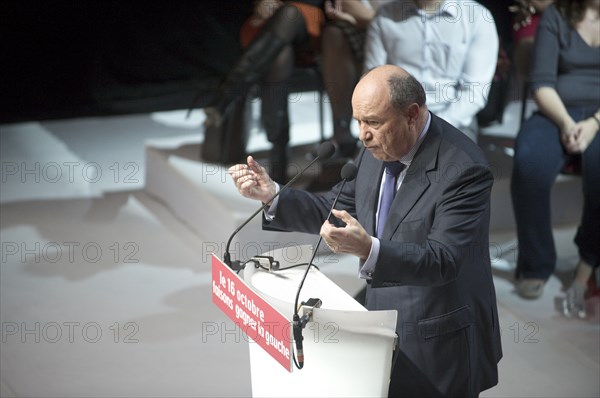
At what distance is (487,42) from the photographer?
484 cm

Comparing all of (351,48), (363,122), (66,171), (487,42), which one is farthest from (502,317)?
(66,171)

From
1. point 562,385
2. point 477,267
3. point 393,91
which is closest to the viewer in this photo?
point 393,91

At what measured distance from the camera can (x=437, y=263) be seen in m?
2.51

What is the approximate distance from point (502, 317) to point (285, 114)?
1.79m

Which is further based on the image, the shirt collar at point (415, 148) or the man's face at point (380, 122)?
the shirt collar at point (415, 148)

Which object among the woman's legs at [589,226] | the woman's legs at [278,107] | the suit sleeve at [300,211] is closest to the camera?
the suit sleeve at [300,211]

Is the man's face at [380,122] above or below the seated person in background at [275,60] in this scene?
above

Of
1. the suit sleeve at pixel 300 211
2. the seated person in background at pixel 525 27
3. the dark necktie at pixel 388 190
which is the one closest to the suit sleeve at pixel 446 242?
the dark necktie at pixel 388 190

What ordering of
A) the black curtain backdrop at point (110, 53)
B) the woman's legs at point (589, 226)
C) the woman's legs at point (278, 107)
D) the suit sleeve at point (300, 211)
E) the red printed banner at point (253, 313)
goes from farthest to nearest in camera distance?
the black curtain backdrop at point (110, 53)
the woman's legs at point (278, 107)
the woman's legs at point (589, 226)
the suit sleeve at point (300, 211)
the red printed banner at point (253, 313)

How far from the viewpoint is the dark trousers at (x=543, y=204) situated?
4754mm

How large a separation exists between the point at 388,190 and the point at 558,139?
2.35 meters

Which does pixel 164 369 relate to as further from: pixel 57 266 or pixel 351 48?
pixel 351 48

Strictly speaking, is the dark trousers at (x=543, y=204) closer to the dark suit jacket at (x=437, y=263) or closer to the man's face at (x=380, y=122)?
the dark suit jacket at (x=437, y=263)

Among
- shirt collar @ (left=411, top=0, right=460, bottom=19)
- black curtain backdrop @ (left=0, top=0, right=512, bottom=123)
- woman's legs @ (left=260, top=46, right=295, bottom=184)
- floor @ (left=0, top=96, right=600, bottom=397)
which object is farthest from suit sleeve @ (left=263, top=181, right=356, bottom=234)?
black curtain backdrop @ (left=0, top=0, right=512, bottom=123)
